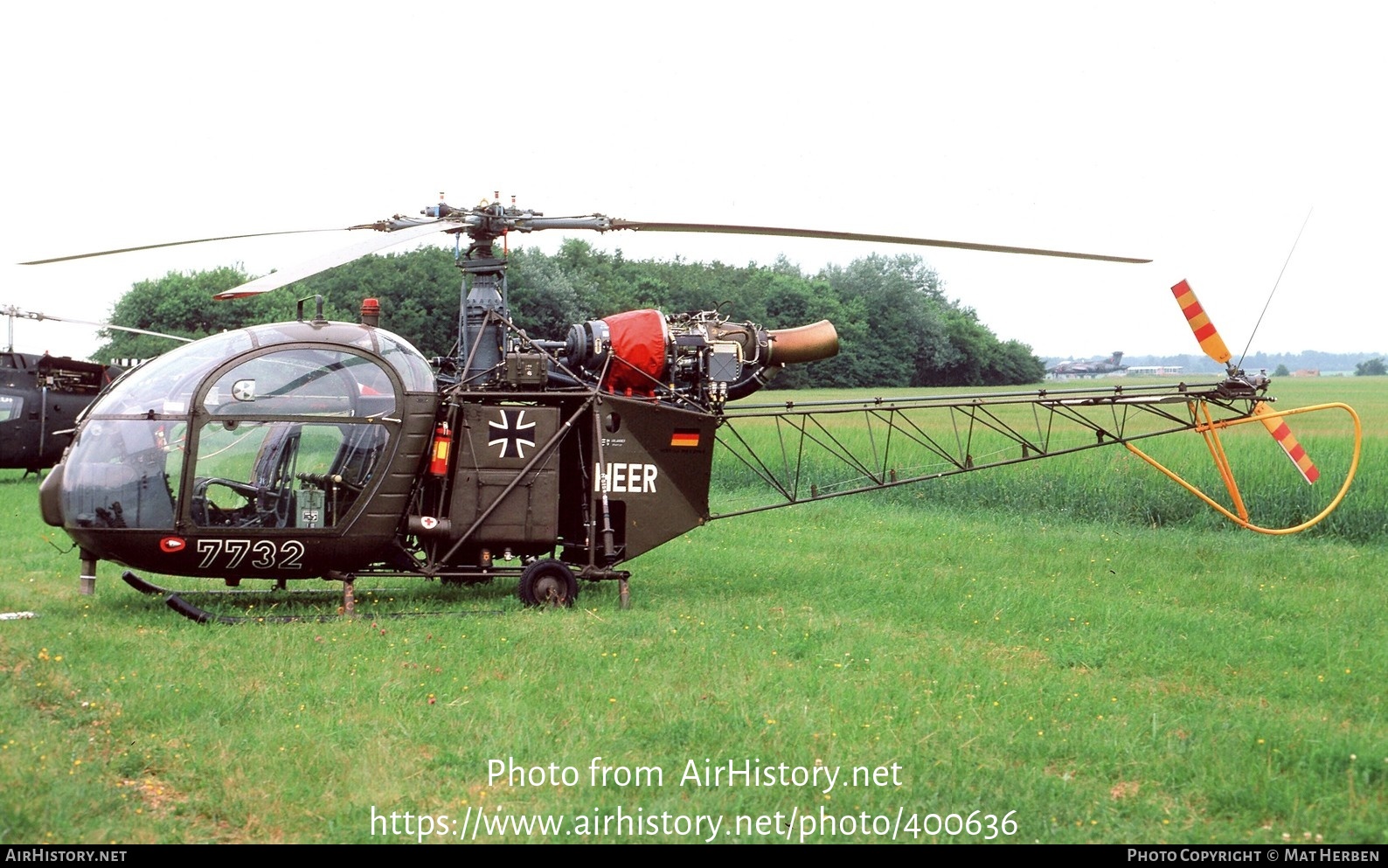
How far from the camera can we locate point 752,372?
11.0m

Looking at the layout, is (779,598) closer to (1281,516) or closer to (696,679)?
(696,679)

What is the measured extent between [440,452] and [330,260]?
210 cm

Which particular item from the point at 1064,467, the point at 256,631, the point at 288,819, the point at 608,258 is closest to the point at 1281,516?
the point at 1064,467

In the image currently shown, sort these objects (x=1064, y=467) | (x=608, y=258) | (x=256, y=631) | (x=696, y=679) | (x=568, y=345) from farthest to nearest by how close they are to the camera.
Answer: (x=608, y=258)
(x=1064, y=467)
(x=568, y=345)
(x=256, y=631)
(x=696, y=679)

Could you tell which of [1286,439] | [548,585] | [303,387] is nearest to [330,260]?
[303,387]

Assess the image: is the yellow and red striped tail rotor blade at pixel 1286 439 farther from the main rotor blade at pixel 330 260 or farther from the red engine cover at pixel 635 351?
the main rotor blade at pixel 330 260

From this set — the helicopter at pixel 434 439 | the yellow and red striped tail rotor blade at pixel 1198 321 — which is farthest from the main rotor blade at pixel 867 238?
the yellow and red striped tail rotor blade at pixel 1198 321

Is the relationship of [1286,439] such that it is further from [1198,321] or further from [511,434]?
[511,434]

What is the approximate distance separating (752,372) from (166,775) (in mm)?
6456

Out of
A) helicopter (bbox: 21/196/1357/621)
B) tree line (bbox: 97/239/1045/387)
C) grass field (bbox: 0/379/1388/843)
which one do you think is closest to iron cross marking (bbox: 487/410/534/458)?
helicopter (bbox: 21/196/1357/621)

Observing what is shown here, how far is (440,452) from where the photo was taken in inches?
388

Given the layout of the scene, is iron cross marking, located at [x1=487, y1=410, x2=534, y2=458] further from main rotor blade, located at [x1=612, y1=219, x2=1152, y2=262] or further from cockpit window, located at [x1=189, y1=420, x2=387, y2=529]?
main rotor blade, located at [x1=612, y1=219, x2=1152, y2=262]

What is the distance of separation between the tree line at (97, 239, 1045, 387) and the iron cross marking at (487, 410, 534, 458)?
1157cm

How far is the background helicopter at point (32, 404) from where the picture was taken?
21234 mm
